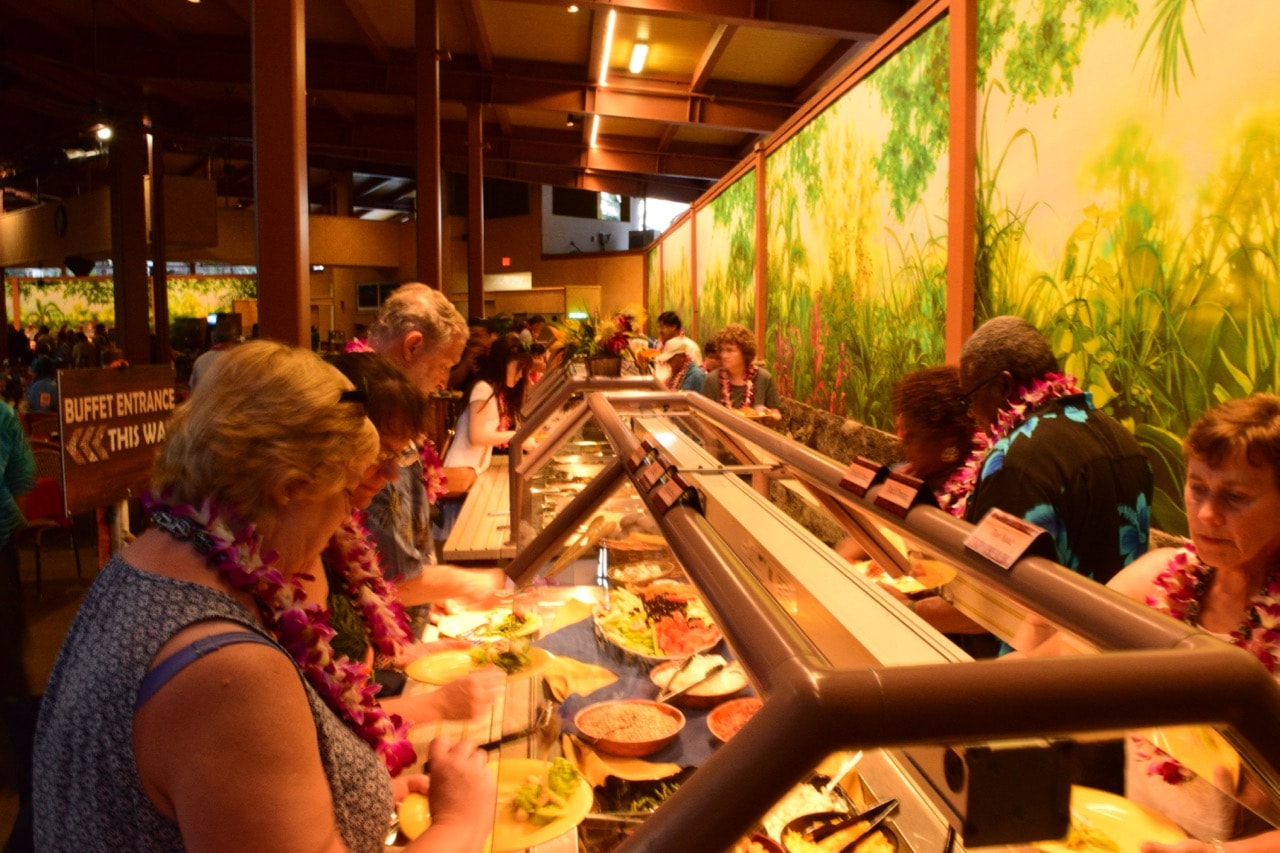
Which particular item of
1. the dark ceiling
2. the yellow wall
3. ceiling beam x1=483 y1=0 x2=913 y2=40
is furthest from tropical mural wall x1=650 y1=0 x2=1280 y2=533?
the yellow wall

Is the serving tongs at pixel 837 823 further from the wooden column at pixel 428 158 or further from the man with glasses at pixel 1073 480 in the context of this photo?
the wooden column at pixel 428 158

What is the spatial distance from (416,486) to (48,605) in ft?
16.6

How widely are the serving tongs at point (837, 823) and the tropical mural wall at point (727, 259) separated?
27.7ft

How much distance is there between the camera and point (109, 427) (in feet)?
13.0

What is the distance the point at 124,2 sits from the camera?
9.74 m

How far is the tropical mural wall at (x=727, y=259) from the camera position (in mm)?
9922

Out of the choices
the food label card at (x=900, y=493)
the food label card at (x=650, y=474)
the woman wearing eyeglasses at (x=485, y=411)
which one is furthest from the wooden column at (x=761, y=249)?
the food label card at (x=900, y=493)

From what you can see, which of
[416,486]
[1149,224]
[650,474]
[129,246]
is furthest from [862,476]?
[129,246]

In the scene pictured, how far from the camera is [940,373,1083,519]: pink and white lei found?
2725 mm

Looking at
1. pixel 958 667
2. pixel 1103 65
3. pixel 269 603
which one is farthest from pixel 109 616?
pixel 1103 65

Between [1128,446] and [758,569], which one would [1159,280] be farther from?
[758,569]

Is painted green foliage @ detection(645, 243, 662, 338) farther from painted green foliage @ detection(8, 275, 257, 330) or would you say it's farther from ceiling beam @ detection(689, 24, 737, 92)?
painted green foliage @ detection(8, 275, 257, 330)

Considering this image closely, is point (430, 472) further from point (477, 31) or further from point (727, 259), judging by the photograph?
point (477, 31)

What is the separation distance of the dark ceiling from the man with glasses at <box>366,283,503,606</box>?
553cm
